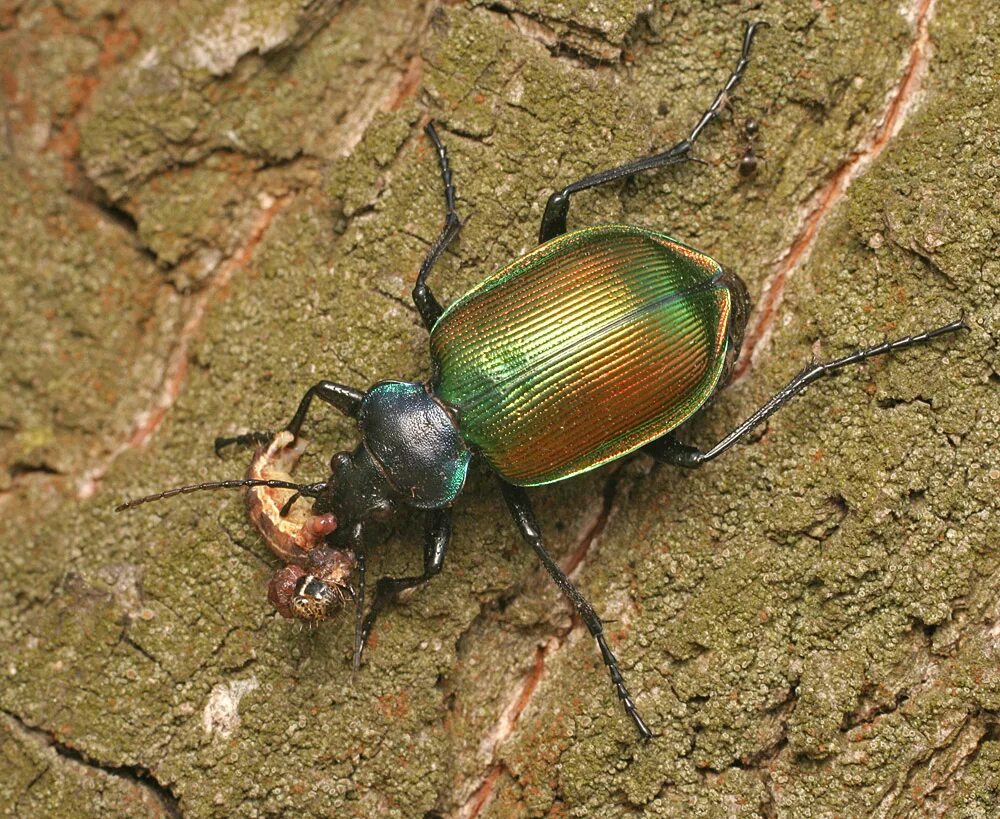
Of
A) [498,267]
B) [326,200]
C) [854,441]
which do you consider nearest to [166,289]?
[326,200]

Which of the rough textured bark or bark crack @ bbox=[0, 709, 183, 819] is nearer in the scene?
the rough textured bark

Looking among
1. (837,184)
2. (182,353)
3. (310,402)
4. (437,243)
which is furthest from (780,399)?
(182,353)

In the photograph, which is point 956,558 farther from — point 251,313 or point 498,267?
point 251,313

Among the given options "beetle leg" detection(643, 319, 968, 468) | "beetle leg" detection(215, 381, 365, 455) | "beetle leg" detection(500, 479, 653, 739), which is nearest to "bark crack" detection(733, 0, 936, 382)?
"beetle leg" detection(643, 319, 968, 468)

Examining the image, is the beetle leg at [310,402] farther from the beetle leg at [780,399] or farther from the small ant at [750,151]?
the small ant at [750,151]

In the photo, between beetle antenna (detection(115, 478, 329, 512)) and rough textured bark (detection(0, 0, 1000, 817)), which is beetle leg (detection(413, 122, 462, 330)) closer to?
rough textured bark (detection(0, 0, 1000, 817))
